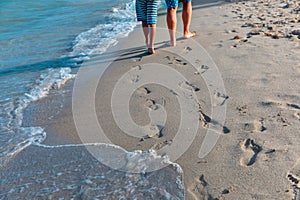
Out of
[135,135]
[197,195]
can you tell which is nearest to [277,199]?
[197,195]

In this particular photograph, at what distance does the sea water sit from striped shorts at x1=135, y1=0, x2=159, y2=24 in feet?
3.55

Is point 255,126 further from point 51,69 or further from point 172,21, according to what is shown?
point 51,69

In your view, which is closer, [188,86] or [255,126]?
[255,126]

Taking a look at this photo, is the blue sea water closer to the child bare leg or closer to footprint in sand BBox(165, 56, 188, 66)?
the child bare leg

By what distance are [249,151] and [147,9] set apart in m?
2.86

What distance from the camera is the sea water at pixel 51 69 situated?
2.48 m

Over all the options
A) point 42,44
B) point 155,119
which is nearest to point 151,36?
point 155,119

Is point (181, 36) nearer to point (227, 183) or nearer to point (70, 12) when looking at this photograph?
point (227, 183)

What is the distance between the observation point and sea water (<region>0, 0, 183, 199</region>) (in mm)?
2479

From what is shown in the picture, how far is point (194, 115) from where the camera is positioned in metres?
3.20

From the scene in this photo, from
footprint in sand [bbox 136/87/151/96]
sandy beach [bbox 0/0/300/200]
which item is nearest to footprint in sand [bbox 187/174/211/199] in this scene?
sandy beach [bbox 0/0/300/200]

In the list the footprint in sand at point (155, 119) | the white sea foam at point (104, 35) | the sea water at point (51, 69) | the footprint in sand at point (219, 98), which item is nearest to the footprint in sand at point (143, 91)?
the footprint in sand at point (155, 119)

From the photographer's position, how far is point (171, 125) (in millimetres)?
3102

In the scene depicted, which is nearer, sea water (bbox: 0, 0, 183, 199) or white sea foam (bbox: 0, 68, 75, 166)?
sea water (bbox: 0, 0, 183, 199)
